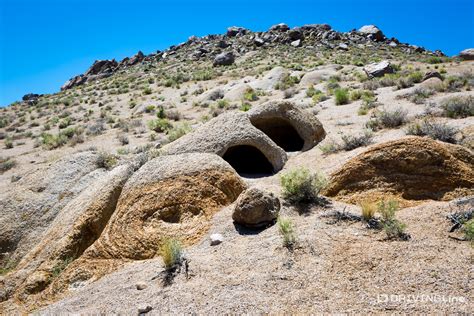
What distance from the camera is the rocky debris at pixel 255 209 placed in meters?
5.23

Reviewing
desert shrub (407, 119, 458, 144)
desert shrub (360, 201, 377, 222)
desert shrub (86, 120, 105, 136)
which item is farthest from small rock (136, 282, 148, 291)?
desert shrub (86, 120, 105, 136)

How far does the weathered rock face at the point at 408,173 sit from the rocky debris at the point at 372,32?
1851 inches

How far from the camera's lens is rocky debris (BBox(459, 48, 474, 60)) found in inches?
1209

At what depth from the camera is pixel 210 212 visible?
5785 mm

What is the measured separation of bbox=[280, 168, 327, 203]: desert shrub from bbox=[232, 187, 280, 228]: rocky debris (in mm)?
637

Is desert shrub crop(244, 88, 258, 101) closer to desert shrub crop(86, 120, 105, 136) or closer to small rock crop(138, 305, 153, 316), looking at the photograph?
desert shrub crop(86, 120, 105, 136)

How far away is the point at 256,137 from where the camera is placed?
8.02 meters

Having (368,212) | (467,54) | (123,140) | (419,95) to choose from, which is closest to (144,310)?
(368,212)

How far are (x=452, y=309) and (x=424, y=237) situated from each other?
133cm

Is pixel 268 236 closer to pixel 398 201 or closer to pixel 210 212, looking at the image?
pixel 210 212

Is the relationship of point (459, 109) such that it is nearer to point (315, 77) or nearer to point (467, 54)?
point (315, 77)

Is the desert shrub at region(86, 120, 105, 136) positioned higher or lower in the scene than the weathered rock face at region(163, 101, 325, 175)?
higher

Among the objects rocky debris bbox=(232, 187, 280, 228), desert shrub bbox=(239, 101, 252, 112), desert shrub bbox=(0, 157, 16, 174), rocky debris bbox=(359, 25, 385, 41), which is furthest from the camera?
rocky debris bbox=(359, 25, 385, 41)

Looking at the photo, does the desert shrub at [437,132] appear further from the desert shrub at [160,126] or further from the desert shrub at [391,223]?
the desert shrub at [160,126]
